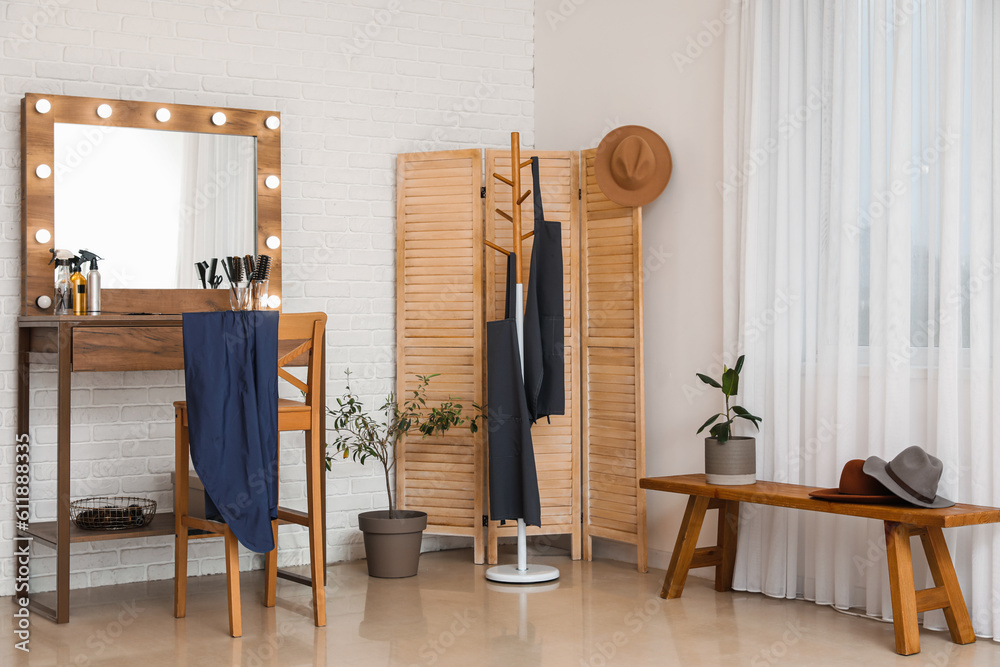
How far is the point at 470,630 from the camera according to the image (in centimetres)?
309

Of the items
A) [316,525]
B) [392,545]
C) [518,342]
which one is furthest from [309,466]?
[518,342]

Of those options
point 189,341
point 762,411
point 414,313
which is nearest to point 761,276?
point 762,411

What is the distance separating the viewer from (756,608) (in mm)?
3289

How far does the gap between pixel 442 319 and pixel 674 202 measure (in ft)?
3.63

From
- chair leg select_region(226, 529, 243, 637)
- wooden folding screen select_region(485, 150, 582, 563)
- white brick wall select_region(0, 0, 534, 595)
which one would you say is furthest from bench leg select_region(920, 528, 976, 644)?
white brick wall select_region(0, 0, 534, 595)

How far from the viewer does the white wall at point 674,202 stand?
3826 mm

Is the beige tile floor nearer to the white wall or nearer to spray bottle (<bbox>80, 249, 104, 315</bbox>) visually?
the white wall

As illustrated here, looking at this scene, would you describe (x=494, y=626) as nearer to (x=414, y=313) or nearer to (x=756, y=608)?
(x=756, y=608)

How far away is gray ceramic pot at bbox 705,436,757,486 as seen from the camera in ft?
10.9

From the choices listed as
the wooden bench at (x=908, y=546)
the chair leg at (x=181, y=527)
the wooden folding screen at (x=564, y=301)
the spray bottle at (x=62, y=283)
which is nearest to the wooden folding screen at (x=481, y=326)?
the wooden folding screen at (x=564, y=301)

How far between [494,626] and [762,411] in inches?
49.2

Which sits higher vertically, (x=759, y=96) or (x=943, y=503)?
(x=759, y=96)

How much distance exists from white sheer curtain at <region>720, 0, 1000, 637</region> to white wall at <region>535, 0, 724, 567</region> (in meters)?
0.17

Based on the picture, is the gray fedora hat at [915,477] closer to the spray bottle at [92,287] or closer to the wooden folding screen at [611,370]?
the wooden folding screen at [611,370]
